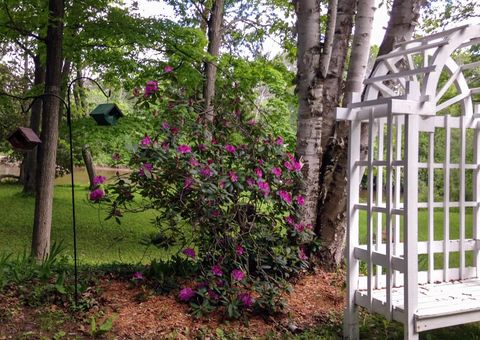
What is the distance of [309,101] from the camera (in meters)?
4.45

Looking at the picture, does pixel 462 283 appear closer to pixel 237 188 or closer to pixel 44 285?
pixel 237 188

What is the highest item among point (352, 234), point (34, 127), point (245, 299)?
point (34, 127)

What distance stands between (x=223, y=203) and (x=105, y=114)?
1084mm

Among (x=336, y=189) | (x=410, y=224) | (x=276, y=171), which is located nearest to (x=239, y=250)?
(x=276, y=171)

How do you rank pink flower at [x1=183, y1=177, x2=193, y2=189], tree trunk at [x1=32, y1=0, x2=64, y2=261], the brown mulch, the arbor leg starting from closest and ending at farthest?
the brown mulch, the arbor leg, pink flower at [x1=183, y1=177, x2=193, y2=189], tree trunk at [x1=32, y1=0, x2=64, y2=261]

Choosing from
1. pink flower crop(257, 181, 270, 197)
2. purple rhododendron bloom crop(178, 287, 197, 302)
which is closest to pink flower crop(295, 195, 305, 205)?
pink flower crop(257, 181, 270, 197)

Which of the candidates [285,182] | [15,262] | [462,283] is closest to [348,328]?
[462,283]

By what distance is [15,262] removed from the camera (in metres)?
3.83

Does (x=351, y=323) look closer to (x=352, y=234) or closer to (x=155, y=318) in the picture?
(x=352, y=234)

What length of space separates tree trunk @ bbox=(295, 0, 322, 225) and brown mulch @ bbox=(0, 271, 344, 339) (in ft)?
3.38

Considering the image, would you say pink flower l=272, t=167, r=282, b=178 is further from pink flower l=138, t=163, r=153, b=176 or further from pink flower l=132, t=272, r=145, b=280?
pink flower l=132, t=272, r=145, b=280

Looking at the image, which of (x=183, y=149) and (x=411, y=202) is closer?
(x=411, y=202)

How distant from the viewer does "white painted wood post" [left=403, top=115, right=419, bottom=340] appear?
2693 millimetres

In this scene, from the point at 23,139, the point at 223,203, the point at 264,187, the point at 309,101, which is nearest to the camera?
the point at 23,139
